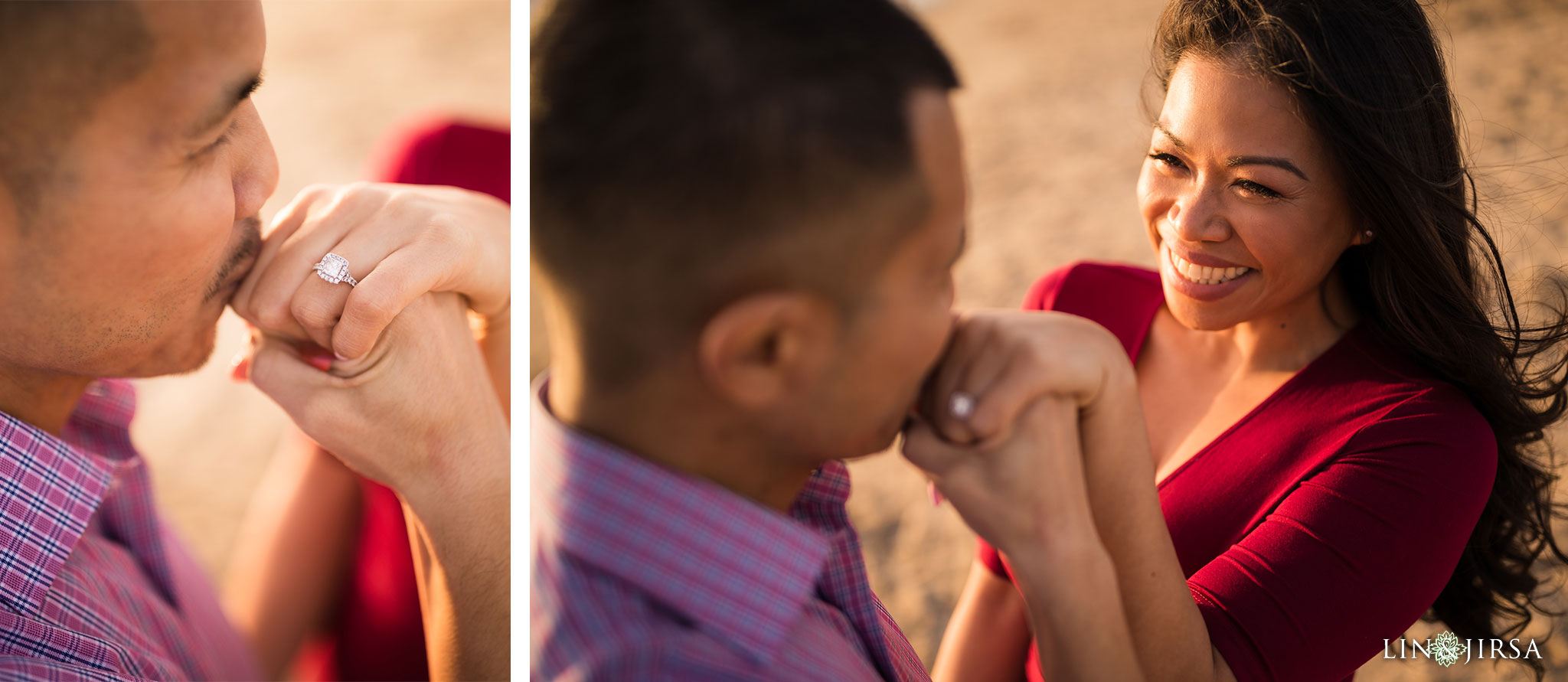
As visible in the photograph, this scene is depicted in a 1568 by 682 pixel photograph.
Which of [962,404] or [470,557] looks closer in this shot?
[962,404]

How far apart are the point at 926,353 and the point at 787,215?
0.20m

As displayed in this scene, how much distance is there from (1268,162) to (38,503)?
157 centimetres

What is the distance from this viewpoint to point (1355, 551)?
4.25 feet

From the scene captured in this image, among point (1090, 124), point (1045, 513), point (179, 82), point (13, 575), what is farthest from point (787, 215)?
point (1090, 124)

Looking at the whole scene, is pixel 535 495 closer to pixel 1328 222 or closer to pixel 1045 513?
pixel 1045 513

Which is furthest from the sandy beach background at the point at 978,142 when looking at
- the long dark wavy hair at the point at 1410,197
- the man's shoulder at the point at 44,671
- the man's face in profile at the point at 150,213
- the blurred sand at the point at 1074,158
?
the man's shoulder at the point at 44,671

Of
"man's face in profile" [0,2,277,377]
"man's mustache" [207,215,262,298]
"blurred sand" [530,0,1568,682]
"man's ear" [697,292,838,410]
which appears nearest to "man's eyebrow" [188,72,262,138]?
"man's face in profile" [0,2,277,377]

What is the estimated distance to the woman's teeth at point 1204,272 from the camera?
4.80 feet

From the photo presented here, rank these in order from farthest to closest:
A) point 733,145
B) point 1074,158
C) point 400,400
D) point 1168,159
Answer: point 1074,158 < point 1168,159 < point 400,400 < point 733,145

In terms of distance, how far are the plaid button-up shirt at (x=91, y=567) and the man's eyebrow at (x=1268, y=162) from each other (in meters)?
1.49

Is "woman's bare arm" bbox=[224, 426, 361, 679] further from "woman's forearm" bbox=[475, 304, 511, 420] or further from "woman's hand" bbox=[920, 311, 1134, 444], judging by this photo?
"woman's hand" bbox=[920, 311, 1134, 444]

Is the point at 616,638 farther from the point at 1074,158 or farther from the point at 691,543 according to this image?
the point at 1074,158

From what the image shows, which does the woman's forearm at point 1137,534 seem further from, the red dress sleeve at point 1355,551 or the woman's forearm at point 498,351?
the woman's forearm at point 498,351

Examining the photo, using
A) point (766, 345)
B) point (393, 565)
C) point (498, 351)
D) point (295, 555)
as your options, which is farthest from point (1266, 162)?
point (295, 555)
